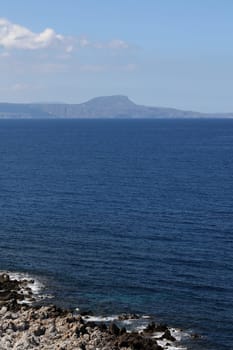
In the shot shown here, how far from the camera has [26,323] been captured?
46625 millimetres

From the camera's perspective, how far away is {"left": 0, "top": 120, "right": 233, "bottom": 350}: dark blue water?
57.6 meters

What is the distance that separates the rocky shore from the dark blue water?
352 centimetres

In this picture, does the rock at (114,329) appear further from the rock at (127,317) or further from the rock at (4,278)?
the rock at (4,278)

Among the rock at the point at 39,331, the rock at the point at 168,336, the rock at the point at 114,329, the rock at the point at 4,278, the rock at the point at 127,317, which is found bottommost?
the rock at the point at 127,317

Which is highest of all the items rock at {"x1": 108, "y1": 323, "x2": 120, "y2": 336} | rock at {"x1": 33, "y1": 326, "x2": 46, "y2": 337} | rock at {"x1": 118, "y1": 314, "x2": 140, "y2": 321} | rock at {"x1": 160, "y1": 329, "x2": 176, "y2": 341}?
rock at {"x1": 33, "y1": 326, "x2": 46, "y2": 337}

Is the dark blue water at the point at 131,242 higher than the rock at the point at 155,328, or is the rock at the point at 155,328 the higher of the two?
the dark blue water at the point at 131,242

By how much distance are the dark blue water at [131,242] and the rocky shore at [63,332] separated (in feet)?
11.5

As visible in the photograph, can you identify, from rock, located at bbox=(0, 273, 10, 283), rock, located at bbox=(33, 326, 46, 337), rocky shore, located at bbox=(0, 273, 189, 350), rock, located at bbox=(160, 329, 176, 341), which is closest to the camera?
rocky shore, located at bbox=(0, 273, 189, 350)

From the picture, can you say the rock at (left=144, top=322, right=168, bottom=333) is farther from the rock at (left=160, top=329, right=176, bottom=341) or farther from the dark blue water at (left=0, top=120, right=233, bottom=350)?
the dark blue water at (left=0, top=120, right=233, bottom=350)

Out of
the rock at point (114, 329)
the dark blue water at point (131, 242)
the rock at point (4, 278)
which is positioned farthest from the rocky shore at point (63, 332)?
the rock at point (4, 278)

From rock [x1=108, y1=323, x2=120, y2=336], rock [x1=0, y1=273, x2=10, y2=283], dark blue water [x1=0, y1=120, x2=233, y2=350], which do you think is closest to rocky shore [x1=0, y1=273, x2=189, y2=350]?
rock [x1=108, y1=323, x2=120, y2=336]

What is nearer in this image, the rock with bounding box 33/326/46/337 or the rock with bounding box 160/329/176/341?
the rock with bounding box 33/326/46/337

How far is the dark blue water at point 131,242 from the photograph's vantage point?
57.6m

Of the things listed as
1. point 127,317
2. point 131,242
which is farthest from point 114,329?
point 131,242
